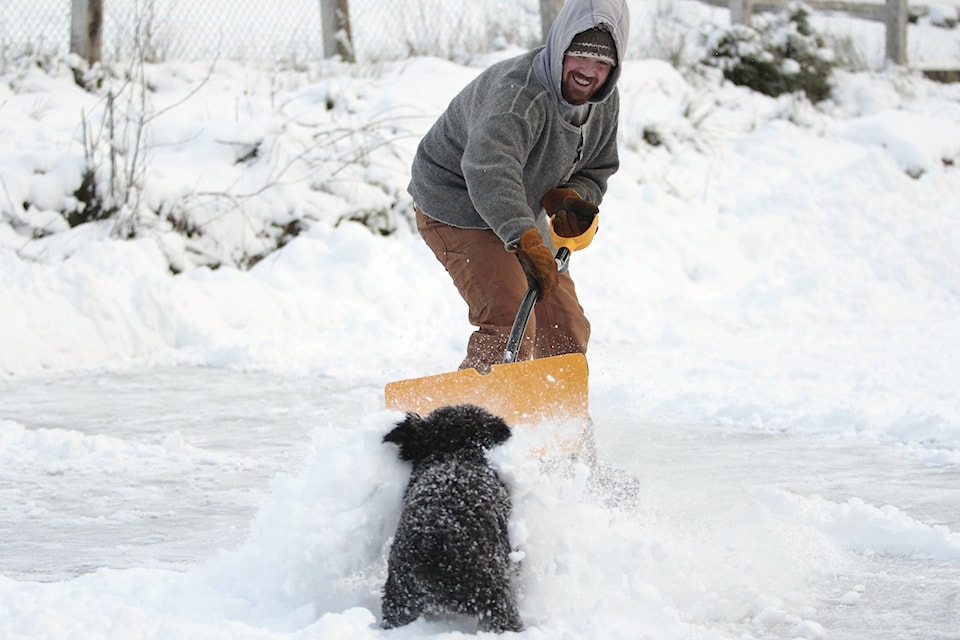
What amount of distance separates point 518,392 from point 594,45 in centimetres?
110

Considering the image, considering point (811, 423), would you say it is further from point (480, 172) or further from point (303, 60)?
point (303, 60)

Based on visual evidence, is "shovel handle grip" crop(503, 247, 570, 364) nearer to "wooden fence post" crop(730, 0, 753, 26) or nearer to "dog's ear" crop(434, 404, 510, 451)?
"dog's ear" crop(434, 404, 510, 451)

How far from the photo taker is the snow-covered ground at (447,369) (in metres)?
2.64

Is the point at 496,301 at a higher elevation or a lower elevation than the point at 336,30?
higher

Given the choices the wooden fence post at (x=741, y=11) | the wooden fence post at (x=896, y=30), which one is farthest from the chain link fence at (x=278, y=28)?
the wooden fence post at (x=896, y=30)

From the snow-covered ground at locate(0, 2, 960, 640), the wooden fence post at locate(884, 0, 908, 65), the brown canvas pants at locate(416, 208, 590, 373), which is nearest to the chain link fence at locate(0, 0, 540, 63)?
the snow-covered ground at locate(0, 2, 960, 640)

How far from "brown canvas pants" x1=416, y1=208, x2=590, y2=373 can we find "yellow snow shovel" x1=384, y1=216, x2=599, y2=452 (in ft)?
1.61

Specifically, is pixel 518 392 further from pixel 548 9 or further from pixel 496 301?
pixel 548 9

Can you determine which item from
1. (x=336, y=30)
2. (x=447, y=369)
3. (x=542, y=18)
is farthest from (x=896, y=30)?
(x=447, y=369)

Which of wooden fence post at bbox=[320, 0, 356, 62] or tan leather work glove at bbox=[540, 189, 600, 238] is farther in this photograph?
wooden fence post at bbox=[320, 0, 356, 62]

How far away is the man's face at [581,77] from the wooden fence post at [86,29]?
731cm

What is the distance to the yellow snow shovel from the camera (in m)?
2.90

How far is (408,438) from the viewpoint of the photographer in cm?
263

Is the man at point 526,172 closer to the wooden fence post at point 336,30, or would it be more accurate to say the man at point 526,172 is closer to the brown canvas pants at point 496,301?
the brown canvas pants at point 496,301
